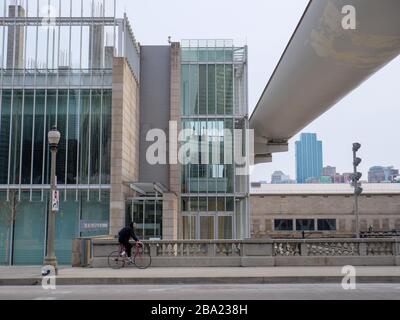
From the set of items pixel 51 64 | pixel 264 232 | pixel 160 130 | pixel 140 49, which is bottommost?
pixel 264 232

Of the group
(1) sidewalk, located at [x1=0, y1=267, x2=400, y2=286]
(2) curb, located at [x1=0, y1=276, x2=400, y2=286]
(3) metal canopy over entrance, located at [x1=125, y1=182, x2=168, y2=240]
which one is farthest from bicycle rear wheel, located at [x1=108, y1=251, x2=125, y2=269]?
(3) metal canopy over entrance, located at [x1=125, y1=182, x2=168, y2=240]

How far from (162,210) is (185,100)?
876 cm

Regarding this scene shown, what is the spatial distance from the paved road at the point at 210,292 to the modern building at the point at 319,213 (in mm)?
50549

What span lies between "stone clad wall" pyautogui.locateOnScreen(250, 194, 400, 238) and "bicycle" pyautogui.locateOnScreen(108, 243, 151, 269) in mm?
46538

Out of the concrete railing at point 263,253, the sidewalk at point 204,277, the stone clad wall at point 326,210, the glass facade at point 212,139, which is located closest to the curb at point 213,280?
the sidewalk at point 204,277

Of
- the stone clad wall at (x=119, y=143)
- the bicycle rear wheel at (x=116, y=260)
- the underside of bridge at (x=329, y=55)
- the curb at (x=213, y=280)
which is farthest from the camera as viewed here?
the stone clad wall at (x=119, y=143)

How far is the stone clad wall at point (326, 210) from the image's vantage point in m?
66.4

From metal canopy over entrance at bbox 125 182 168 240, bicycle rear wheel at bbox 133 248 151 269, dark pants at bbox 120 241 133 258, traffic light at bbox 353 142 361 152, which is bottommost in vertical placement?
bicycle rear wheel at bbox 133 248 151 269

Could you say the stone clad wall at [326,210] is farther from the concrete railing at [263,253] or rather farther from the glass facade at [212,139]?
the concrete railing at [263,253]

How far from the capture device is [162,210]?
29.9 m

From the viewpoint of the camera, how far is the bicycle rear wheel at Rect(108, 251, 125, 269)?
20266mm

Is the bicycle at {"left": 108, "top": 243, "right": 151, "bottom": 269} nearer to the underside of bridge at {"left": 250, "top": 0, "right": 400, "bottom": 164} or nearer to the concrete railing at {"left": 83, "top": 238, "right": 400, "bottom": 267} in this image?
the concrete railing at {"left": 83, "top": 238, "right": 400, "bottom": 267}
